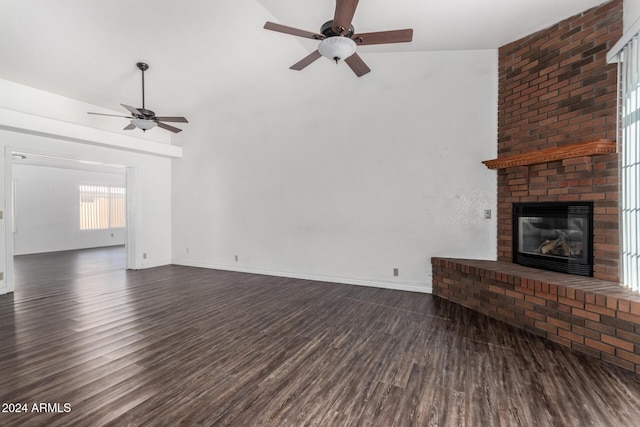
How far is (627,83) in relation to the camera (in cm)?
289

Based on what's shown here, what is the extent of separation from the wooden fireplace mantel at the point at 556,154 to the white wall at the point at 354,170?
1.29 ft

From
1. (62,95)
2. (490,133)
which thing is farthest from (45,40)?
(490,133)

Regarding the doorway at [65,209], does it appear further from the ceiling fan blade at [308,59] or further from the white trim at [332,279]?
the ceiling fan blade at [308,59]

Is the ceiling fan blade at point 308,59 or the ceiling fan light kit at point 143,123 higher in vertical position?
the ceiling fan blade at point 308,59

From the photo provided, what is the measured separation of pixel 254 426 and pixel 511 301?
9.78 feet

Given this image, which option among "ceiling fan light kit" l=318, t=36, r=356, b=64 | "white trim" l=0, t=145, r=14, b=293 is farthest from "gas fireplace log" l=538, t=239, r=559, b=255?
"white trim" l=0, t=145, r=14, b=293

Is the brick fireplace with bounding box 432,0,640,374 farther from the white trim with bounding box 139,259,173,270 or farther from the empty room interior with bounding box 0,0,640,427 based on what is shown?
the white trim with bounding box 139,259,173,270

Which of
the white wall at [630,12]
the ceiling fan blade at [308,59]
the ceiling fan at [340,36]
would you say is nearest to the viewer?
the ceiling fan at [340,36]

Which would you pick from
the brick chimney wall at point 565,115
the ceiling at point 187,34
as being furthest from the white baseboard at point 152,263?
the brick chimney wall at point 565,115

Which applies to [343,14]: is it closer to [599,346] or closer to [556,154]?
[556,154]

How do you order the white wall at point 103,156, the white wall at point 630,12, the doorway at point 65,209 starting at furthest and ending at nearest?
the doorway at point 65,209, the white wall at point 103,156, the white wall at point 630,12

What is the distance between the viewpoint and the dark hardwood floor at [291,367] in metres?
1.88

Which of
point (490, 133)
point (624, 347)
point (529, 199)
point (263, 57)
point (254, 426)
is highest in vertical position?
A: point (263, 57)

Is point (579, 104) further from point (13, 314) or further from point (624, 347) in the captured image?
point (13, 314)
